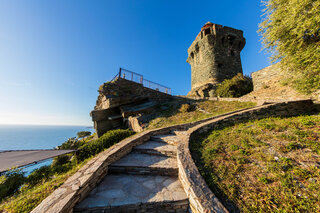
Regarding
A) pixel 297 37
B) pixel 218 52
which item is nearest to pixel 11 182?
pixel 297 37

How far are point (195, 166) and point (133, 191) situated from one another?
1587 millimetres

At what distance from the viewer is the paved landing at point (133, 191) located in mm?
2197

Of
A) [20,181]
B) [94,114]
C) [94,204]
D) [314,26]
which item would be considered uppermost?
[314,26]

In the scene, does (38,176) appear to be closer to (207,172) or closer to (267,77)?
(207,172)

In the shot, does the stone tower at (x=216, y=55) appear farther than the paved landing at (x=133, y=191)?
Yes

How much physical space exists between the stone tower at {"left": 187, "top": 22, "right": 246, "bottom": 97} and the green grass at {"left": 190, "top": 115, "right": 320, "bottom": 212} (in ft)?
50.2

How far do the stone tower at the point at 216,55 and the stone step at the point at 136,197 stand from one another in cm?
1772

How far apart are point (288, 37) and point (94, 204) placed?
969cm

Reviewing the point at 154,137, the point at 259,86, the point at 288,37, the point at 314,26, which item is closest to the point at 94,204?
the point at 154,137

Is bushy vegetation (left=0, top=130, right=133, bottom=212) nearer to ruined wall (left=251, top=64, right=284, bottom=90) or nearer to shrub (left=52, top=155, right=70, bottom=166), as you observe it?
shrub (left=52, top=155, right=70, bottom=166)

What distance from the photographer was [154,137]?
492cm

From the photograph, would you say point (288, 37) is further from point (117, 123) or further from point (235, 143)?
point (117, 123)

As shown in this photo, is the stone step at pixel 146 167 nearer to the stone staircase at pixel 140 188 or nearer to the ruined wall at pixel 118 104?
the stone staircase at pixel 140 188

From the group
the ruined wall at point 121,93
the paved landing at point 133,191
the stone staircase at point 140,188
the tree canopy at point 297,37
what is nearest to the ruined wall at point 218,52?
the ruined wall at point 121,93
